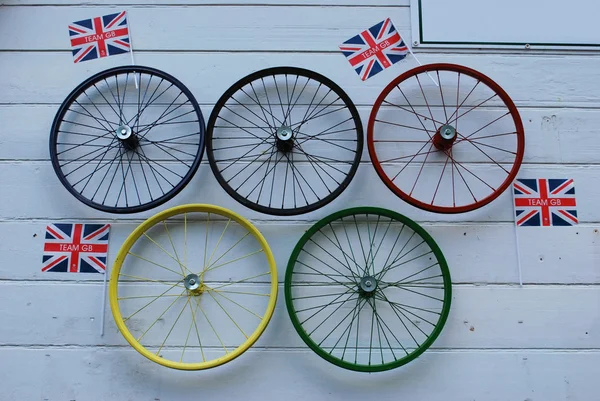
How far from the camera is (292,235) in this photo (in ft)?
A: 5.13

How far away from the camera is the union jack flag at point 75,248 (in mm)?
1556

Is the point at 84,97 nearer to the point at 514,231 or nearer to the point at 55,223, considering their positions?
the point at 55,223

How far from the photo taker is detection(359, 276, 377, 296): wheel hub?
4.78ft

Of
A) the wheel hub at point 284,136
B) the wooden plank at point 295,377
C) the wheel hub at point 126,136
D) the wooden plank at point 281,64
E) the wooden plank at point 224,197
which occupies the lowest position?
the wooden plank at point 295,377

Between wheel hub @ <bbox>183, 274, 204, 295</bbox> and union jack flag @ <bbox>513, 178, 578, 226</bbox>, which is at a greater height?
union jack flag @ <bbox>513, 178, 578, 226</bbox>

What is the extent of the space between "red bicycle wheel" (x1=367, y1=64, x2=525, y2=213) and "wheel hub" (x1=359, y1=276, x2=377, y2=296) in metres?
0.28

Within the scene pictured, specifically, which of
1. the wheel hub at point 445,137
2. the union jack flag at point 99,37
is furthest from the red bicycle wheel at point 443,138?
the union jack flag at point 99,37

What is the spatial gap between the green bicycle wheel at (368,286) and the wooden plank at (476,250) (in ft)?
0.22

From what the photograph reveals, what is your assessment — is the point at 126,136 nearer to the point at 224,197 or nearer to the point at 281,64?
the point at 224,197

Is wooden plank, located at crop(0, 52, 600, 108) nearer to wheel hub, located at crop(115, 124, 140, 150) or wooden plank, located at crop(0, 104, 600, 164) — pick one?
wooden plank, located at crop(0, 104, 600, 164)

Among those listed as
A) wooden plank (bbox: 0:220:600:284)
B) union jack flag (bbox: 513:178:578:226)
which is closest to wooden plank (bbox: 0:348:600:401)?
wooden plank (bbox: 0:220:600:284)

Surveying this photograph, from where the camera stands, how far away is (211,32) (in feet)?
5.62

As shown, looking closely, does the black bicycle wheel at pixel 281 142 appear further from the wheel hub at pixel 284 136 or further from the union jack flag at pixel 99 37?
the union jack flag at pixel 99 37

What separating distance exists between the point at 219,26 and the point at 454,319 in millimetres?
1186
